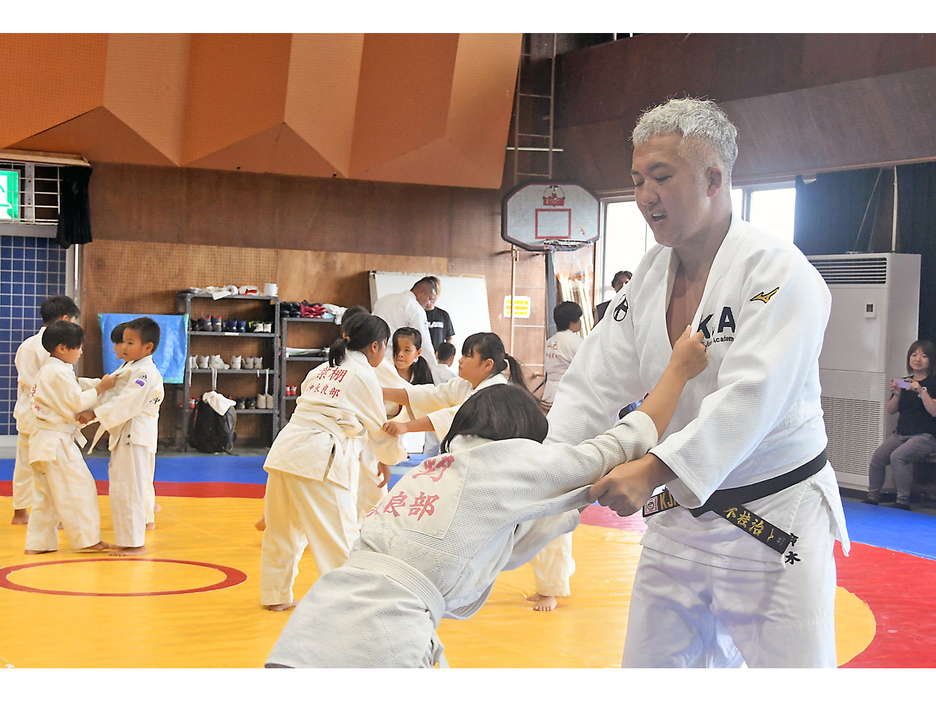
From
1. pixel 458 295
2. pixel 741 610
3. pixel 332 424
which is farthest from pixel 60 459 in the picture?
pixel 458 295

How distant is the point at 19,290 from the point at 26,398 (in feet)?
10.5

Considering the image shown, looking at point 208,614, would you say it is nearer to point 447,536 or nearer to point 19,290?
point 447,536

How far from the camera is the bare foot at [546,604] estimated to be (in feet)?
12.1

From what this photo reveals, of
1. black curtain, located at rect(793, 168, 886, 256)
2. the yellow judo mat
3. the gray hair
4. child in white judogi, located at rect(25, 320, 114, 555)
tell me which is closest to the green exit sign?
child in white judogi, located at rect(25, 320, 114, 555)

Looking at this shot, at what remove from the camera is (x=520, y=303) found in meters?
9.66

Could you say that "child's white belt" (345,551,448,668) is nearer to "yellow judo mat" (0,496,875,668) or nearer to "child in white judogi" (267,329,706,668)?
"child in white judogi" (267,329,706,668)

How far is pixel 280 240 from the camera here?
29.2 ft

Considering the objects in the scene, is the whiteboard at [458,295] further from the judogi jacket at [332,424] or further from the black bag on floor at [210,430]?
the judogi jacket at [332,424]

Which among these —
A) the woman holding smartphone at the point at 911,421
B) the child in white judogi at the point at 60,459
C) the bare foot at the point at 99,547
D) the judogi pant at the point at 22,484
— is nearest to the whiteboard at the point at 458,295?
the woman holding smartphone at the point at 911,421

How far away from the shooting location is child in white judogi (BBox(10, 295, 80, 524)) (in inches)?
204

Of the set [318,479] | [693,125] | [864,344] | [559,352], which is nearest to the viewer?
[693,125]

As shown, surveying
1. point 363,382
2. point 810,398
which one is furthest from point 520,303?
point 810,398

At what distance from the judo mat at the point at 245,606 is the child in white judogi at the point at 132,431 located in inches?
7.0

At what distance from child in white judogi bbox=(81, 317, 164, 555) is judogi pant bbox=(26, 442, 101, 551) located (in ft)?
0.39
